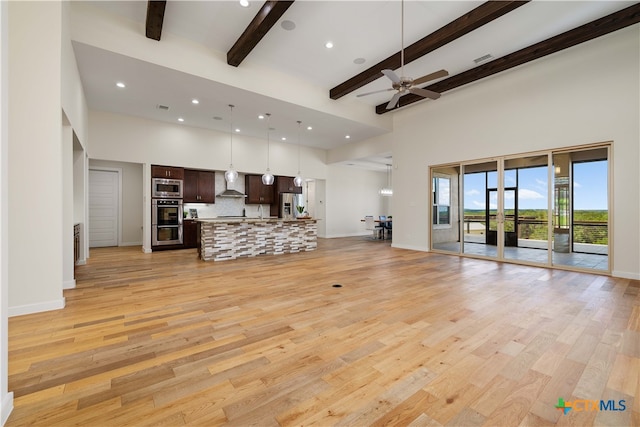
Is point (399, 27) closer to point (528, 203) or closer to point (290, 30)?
point (290, 30)

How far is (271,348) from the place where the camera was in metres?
2.17

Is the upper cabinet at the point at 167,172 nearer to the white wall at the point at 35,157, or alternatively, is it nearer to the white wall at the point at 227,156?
the white wall at the point at 227,156

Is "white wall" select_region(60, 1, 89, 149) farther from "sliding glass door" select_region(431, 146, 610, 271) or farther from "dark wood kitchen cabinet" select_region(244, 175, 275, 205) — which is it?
"sliding glass door" select_region(431, 146, 610, 271)

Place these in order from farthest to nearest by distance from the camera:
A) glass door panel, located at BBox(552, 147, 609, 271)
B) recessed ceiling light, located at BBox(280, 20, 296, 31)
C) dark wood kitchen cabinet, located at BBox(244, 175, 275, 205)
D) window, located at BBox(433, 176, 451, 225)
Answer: dark wood kitchen cabinet, located at BBox(244, 175, 275, 205) < window, located at BBox(433, 176, 451, 225) < glass door panel, located at BBox(552, 147, 609, 271) < recessed ceiling light, located at BBox(280, 20, 296, 31)

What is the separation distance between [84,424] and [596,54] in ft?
25.6

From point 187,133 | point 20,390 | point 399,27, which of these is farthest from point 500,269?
point 187,133

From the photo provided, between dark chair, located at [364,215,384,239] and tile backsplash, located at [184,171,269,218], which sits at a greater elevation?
tile backsplash, located at [184,171,269,218]

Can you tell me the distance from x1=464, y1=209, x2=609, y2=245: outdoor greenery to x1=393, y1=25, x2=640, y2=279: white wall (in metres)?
0.74

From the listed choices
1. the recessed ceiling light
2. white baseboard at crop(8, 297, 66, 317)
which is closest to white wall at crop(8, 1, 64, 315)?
white baseboard at crop(8, 297, 66, 317)

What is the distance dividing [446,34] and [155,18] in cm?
437

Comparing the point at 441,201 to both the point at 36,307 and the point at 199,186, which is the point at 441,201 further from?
the point at 36,307

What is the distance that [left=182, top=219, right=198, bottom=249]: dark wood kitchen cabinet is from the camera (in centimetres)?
778

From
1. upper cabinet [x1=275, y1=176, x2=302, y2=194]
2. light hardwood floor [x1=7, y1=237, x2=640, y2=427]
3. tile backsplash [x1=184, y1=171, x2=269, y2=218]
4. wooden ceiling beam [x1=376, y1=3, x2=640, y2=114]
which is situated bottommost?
light hardwood floor [x1=7, y1=237, x2=640, y2=427]

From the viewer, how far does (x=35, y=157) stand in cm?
290
